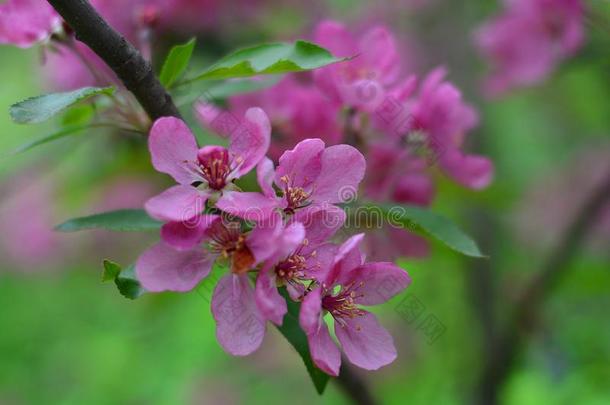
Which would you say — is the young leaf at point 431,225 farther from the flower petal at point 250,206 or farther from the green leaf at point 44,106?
the green leaf at point 44,106

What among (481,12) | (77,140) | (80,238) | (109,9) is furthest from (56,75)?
(481,12)

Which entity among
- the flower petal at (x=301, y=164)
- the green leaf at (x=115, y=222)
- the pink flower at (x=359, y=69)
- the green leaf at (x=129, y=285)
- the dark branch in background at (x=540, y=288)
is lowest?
the dark branch in background at (x=540, y=288)

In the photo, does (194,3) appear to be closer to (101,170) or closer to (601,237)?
(101,170)

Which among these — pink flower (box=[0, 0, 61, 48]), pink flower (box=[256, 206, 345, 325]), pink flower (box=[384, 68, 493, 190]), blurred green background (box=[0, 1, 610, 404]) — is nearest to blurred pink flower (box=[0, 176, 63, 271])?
blurred green background (box=[0, 1, 610, 404])

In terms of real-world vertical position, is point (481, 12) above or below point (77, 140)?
above

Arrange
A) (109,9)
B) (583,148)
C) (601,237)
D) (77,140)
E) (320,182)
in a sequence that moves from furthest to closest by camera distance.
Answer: (583,148)
(601,237)
(77,140)
(109,9)
(320,182)

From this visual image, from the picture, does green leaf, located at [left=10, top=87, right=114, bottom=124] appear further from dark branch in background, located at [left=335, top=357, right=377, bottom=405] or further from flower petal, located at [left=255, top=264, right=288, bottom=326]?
dark branch in background, located at [left=335, top=357, right=377, bottom=405]

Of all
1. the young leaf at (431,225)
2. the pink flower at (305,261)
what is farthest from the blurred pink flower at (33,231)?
the pink flower at (305,261)

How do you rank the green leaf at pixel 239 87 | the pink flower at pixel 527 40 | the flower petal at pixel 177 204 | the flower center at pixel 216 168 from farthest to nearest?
the pink flower at pixel 527 40 < the green leaf at pixel 239 87 < the flower center at pixel 216 168 < the flower petal at pixel 177 204
